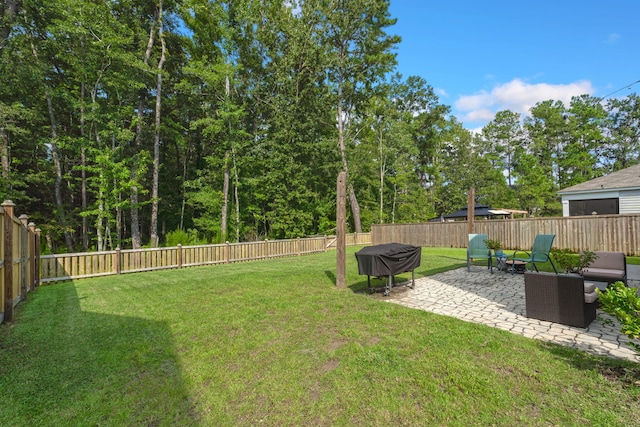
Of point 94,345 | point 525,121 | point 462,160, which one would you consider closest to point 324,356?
point 94,345

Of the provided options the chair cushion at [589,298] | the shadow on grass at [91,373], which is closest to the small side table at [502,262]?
the chair cushion at [589,298]

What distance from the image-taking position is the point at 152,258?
959 centimetres

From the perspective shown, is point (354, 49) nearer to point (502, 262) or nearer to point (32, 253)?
point (502, 262)

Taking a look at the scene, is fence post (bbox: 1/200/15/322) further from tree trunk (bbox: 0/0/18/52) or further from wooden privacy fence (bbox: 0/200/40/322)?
tree trunk (bbox: 0/0/18/52)

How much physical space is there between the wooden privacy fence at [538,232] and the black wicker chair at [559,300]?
9.60m

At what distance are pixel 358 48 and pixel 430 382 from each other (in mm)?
23300

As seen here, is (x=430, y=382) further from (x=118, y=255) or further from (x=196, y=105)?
(x=196, y=105)

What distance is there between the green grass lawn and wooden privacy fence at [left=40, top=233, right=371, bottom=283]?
3830 millimetres

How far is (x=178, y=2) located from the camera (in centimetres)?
1516

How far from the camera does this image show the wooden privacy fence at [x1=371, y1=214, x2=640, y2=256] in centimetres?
1034

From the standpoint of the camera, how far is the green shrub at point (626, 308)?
229cm

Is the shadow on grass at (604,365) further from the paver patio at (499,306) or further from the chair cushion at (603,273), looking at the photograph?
the chair cushion at (603,273)

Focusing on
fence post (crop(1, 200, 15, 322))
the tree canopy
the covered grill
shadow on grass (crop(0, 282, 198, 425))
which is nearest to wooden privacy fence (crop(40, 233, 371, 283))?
the tree canopy

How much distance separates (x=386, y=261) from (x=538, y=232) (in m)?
11.1
